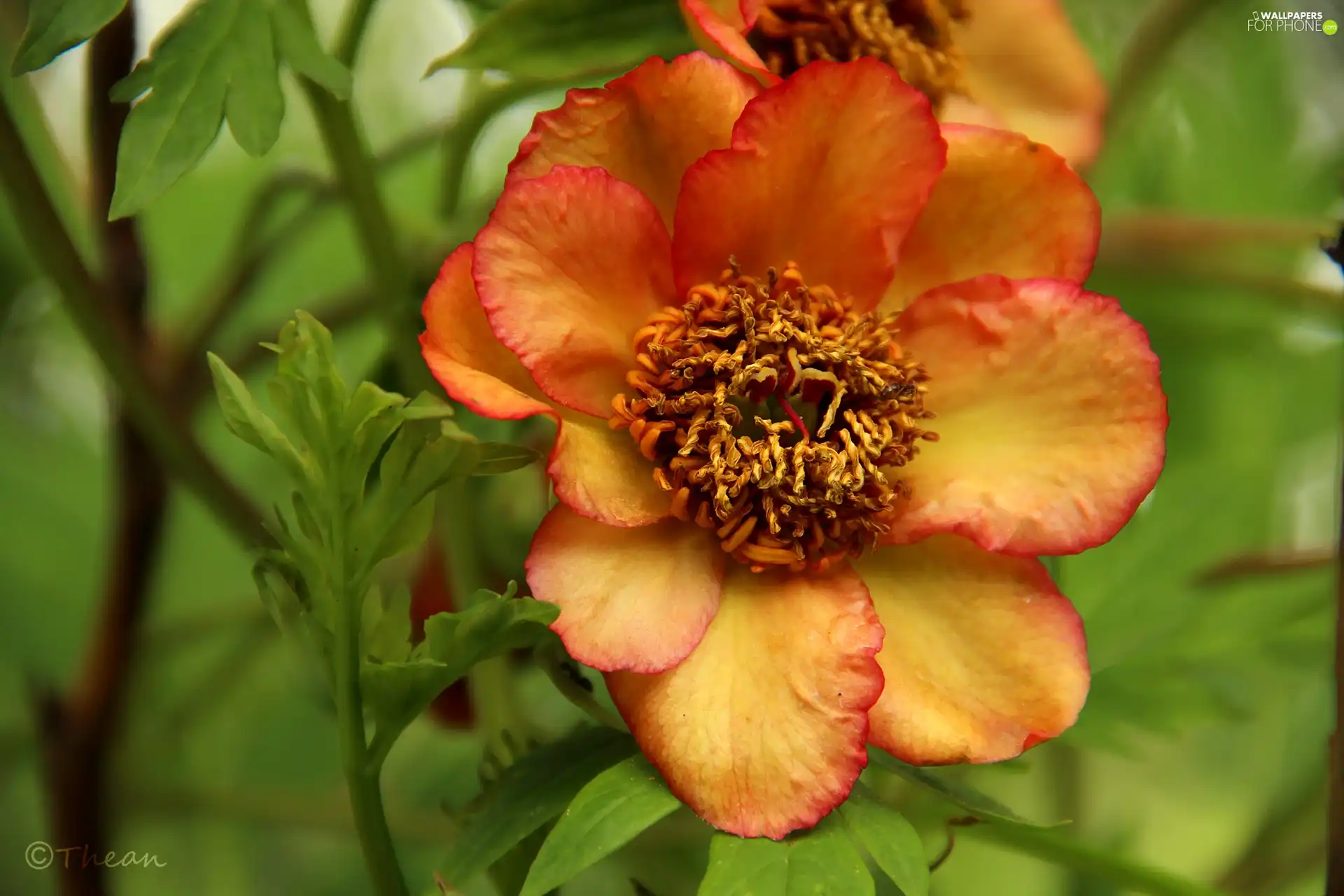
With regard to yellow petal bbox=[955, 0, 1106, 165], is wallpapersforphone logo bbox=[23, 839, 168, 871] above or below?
below

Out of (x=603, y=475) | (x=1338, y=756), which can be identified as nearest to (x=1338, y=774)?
(x=1338, y=756)

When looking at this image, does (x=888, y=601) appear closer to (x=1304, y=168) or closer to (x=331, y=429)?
(x=331, y=429)

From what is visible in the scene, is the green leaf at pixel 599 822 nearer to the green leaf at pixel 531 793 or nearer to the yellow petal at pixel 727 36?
the green leaf at pixel 531 793

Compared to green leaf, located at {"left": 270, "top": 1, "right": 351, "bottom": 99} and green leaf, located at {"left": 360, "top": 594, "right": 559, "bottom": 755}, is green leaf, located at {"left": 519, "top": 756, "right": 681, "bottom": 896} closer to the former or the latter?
green leaf, located at {"left": 360, "top": 594, "right": 559, "bottom": 755}

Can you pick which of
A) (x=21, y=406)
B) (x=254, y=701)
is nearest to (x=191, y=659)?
(x=254, y=701)

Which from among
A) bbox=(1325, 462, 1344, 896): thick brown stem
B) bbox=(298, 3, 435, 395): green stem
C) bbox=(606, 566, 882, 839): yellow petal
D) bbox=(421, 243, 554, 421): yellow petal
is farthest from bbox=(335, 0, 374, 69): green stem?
bbox=(1325, 462, 1344, 896): thick brown stem

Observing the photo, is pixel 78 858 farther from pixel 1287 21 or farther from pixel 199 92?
pixel 1287 21
